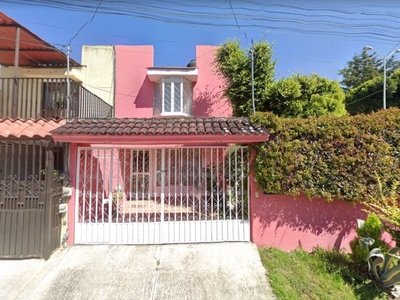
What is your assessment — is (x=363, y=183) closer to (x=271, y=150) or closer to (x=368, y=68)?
(x=271, y=150)

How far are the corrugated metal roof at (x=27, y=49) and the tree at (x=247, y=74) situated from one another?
7378 mm

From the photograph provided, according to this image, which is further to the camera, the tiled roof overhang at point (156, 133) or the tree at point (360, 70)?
the tree at point (360, 70)

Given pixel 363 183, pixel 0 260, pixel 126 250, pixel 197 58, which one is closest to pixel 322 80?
pixel 197 58

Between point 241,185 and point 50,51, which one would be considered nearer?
point 241,185

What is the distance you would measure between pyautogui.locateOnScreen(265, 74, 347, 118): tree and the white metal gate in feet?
19.5

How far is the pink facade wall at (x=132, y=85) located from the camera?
12.7 meters

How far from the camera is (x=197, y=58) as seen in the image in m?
13.1

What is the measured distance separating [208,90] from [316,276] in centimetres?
1067

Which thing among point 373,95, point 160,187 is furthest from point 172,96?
point 373,95

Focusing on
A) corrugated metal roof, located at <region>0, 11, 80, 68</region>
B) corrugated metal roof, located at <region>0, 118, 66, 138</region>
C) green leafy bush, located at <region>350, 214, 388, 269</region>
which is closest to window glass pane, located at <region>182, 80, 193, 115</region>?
corrugated metal roof, located at <region>0, 11, 80, 68</region>

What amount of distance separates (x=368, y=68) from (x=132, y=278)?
42386 millimetres

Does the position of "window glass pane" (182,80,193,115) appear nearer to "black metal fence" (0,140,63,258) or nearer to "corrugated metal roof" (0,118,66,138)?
"corrugated metal roof" (0,118,66,138)

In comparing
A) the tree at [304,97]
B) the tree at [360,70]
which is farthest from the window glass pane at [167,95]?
the tree at [360,70]

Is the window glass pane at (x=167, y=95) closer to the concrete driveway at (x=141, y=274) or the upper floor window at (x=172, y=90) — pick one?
the upper floor window at (x=172, y=90)
